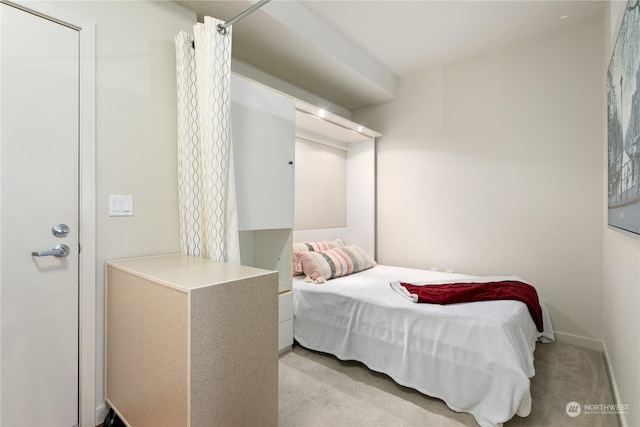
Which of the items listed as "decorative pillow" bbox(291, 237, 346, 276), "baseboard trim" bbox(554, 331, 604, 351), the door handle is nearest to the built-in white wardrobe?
"decorative pillow" bbox(291, 237, 346, 276)

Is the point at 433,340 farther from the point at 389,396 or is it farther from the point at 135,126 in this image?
the point at 135,126

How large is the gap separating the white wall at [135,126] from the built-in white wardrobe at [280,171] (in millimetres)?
433

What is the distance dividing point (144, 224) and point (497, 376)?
7.14 ft

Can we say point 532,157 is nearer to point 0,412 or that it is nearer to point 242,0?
point 242,0

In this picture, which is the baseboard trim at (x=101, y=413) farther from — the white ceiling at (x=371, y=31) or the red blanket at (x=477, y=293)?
the white ceiling at (x=371, y=31)

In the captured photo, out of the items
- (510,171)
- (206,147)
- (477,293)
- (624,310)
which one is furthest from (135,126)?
(510,171)

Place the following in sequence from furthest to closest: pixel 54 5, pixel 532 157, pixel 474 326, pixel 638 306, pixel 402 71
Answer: pixel 402 71, pixel 532 157, pixel 474 326, pixel 54 5, pixel 638 306

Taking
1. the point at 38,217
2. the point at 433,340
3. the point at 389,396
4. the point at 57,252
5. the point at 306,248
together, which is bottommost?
the point at 389,396

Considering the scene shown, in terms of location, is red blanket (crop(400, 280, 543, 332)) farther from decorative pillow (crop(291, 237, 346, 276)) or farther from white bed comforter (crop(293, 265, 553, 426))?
decorative pillow (crop(291, 237, 346, 276))

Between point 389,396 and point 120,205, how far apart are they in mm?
1996

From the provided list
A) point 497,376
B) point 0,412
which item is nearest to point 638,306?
point 497,376

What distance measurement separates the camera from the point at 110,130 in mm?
1751

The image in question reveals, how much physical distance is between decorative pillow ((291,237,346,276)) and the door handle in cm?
155

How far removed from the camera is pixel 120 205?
1788 millimetres
